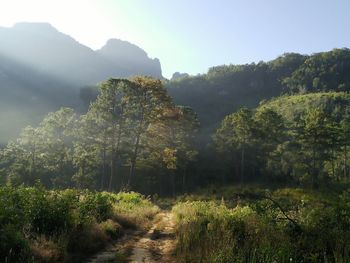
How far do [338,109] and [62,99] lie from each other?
4488 inches

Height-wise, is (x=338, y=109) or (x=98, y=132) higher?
(x=338, y=109)

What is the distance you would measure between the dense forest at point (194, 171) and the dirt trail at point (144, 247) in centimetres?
37

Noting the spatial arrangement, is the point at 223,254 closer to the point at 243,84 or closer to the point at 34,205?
the point at 34,205

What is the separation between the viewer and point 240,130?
62.0m

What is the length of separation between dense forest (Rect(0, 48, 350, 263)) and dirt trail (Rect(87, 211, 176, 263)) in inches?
14.8

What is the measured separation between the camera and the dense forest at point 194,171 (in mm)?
9008

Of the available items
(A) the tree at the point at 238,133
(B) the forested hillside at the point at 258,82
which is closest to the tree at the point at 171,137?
(A) the tree at the point at 238,133

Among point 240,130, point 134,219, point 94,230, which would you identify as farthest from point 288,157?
→ point 94,230

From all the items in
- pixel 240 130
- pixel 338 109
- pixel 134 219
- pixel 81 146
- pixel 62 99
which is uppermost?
pixel 62 99

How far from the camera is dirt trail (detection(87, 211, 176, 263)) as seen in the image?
9797 mm

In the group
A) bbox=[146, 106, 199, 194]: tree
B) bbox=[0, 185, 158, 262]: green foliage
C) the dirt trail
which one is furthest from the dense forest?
the dirt trail

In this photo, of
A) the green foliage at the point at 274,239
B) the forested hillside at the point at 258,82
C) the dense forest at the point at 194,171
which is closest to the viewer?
the green foliage at the point at 274,239

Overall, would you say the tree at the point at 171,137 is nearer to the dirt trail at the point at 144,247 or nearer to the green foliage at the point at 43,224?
the dirt trail at the point at 144,247

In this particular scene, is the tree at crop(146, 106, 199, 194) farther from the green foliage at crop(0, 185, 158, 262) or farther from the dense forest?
the green foliage at crop(0, 185, 158, 262)
